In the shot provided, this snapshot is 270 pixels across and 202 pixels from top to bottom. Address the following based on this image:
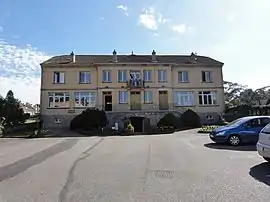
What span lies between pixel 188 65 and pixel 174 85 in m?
3.20

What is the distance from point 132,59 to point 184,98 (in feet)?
28.0

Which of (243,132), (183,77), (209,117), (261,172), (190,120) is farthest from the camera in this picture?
(183,77)

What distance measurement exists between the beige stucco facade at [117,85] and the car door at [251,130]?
24772 millimetres

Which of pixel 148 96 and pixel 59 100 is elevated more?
pixel 148 96

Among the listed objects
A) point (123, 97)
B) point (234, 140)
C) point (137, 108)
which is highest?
point (123, 97)

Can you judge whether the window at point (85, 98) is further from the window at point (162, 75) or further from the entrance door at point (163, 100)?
the window at point (162, 75)

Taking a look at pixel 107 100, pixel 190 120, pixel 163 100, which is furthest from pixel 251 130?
pixel 107 100

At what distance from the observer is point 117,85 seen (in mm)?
41594

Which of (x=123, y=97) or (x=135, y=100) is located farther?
(x=135, y=100)

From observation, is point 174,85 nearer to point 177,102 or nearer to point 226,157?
point 177,102

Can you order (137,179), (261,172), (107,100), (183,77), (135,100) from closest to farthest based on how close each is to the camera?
(137,179), (261,172), (135,100), (107,100), (183,77)

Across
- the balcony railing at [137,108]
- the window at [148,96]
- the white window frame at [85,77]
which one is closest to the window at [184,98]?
the balcony railing at [137,108]

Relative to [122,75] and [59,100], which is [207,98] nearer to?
[122,75]

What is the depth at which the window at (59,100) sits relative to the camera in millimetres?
41750
